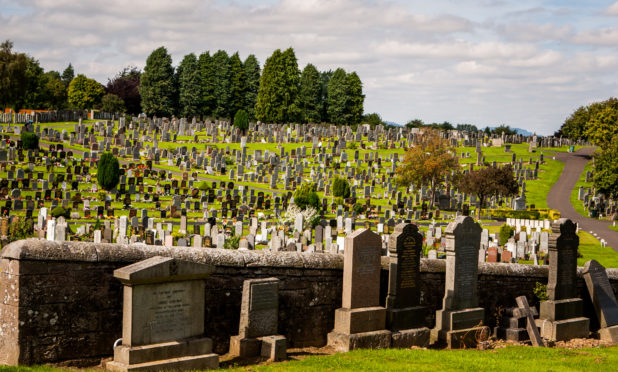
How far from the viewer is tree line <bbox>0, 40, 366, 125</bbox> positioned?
84062 mm

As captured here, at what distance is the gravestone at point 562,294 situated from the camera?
1514 centimetres

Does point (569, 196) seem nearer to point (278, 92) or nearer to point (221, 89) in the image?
point (278, 92)

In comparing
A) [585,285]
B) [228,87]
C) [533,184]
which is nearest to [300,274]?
[585,285]

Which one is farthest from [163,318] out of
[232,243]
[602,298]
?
[232,243]

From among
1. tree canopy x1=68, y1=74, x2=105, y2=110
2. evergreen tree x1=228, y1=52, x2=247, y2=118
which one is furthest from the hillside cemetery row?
tree canopy x1=68, y1=74, x2=105, y2=110

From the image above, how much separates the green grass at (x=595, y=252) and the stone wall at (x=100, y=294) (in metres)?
18.5

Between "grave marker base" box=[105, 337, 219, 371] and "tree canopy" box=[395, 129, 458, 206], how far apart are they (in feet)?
132

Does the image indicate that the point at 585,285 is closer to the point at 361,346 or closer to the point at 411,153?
the point at 361,346

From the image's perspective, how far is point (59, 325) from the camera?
9227 mm

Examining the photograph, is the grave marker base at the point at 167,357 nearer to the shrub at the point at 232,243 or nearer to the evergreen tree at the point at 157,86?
the shrub at the point at 232,243

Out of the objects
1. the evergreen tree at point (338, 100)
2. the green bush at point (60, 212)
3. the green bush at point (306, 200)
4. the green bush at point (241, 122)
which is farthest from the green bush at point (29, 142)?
→ the evergreen tree at point (338, 100)

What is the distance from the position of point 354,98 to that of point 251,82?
44.5 feet

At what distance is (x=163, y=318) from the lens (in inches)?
374

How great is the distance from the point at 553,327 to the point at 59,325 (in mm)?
10264
